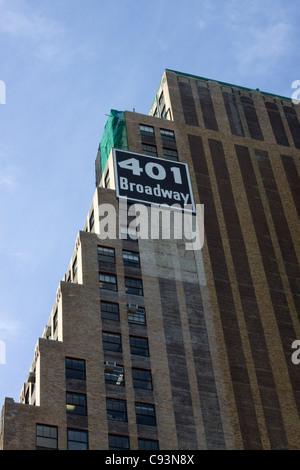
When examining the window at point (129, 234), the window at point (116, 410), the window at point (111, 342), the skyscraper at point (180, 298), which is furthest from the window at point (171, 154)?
the window at point (116, 410)

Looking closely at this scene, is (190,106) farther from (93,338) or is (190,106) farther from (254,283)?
(93,338)

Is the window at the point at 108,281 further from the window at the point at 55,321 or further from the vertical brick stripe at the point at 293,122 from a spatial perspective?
the vertical brick stripe at the point at 293,122

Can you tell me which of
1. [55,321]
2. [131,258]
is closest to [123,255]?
[131,258]

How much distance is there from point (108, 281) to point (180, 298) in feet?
24.9

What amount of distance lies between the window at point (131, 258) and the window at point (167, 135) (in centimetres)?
2199

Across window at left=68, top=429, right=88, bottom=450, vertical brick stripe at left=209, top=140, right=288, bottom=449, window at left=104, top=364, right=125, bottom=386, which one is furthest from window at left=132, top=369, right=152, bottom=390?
vertical brick stripe at left=209, top=140, right=288, bottom=449

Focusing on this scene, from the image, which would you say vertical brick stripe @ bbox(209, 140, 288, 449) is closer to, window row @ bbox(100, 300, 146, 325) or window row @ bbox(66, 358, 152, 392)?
window row @ bbox(100, 300, 146, 325)

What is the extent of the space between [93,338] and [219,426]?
14.4m

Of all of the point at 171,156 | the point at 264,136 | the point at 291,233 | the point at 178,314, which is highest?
the point at 264,136

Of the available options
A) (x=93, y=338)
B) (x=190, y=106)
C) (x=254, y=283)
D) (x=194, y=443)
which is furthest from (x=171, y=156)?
(x=194, y=443)

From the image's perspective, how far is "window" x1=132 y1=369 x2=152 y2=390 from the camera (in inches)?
3435

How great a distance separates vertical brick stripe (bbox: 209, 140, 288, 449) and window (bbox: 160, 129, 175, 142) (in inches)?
192

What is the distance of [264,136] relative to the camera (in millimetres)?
123562
